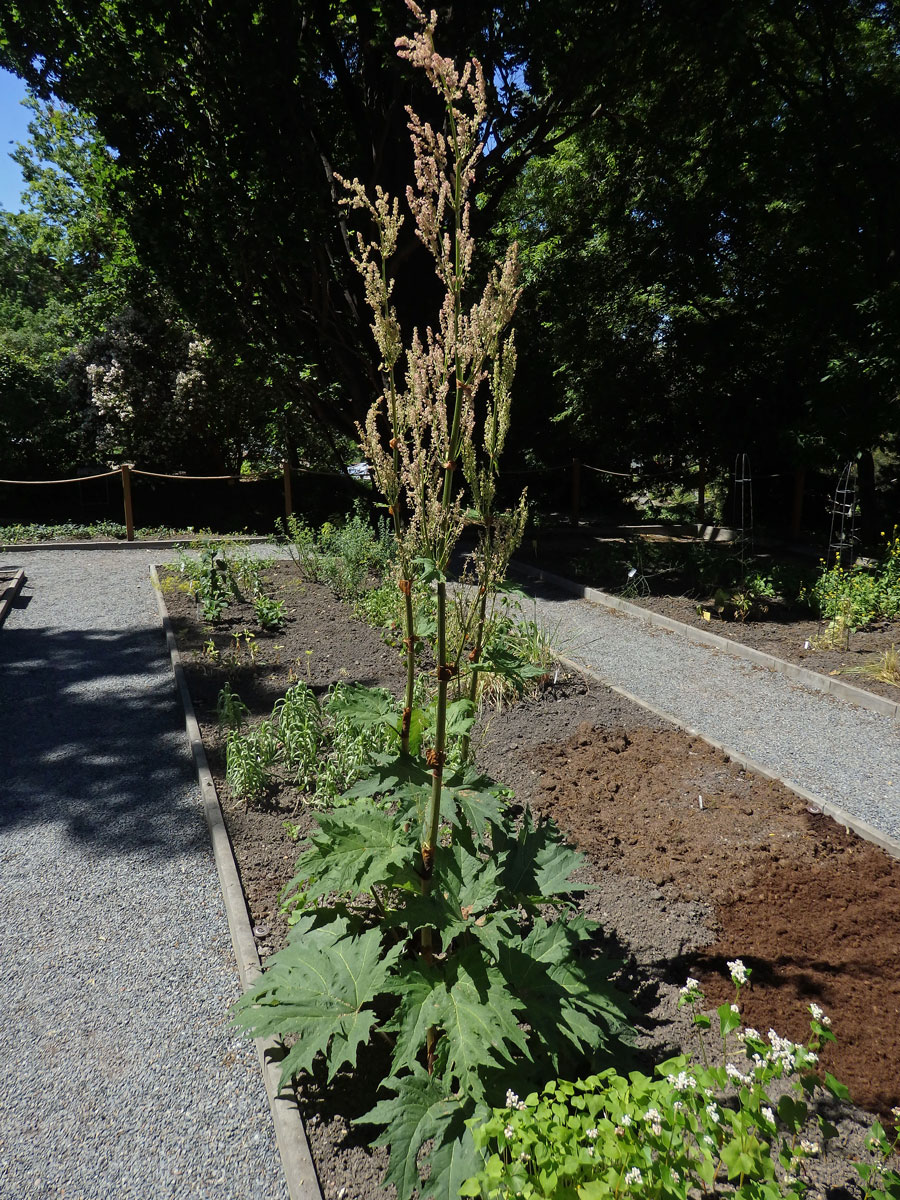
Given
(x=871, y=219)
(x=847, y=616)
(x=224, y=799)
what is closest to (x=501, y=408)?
(x=224, y=799)

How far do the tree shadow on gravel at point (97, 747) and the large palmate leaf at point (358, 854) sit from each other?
1923 millimetres

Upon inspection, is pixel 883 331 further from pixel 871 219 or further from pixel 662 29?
pixel 662 29

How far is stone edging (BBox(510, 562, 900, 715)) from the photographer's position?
5820mm

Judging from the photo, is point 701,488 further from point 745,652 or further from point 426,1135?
point 426,1135

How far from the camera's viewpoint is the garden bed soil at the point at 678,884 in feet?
7.77

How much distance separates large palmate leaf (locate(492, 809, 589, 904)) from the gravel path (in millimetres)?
2352

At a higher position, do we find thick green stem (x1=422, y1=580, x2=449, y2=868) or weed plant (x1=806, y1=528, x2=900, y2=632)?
thick green stem (x1=422, y1=580, x2=449, y2=868)

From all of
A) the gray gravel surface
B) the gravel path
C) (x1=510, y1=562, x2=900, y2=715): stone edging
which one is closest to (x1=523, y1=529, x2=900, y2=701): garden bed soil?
(x1=510, y1=562, x2=900, y2=715): stone edging

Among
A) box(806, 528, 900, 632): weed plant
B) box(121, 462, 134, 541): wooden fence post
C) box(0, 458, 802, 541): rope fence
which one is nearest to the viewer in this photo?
box(806, 528, 900, 632): weed plant

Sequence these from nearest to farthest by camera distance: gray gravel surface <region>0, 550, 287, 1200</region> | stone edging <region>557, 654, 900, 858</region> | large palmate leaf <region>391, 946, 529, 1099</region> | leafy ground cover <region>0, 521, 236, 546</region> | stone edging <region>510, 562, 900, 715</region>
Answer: large palmate leaf <region>391, 946, 529, 1099</region> < gray gravel surface <region>0, 550, 287, 1200</region> < stone edging <region>557, 654, 900, 858</region> < stone edging <region>510, 562, 900, 715</region> < leafy ground cover <region>0, 521, 236, 546</region>

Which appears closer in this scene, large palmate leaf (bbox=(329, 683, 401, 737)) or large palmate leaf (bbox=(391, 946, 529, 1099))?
large palmate leaf (bbox=(391, 946, 529, 1099))

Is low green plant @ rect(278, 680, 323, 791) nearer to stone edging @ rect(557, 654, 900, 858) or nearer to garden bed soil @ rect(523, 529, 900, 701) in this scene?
stone edging @ rect(557, 654, 900, 858)

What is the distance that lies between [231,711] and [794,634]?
5.59 meters

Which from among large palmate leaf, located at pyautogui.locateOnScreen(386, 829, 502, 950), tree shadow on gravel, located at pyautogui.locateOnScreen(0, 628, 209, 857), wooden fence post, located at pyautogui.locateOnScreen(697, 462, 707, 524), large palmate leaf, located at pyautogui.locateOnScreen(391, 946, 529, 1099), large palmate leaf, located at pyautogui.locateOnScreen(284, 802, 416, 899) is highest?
wooden fence post, located at pyautogui.locateOnScreen(697, 462, 707, 524)
